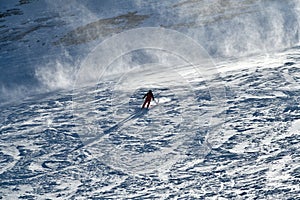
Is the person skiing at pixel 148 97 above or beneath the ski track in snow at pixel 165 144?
above

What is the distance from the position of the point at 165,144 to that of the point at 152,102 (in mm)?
3694

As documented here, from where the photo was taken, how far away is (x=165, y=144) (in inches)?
781

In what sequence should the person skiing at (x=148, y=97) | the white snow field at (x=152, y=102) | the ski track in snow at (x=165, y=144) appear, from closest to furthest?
the ski track in snow at (x=165, y=144)
the white snow field at (x=152, y=102)
the person skiing at (x=148, y=97)

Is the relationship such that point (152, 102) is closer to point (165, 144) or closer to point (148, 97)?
point (148, 97)

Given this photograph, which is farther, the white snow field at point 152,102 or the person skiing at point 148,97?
the person skiing at point 148,97

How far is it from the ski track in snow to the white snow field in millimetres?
40

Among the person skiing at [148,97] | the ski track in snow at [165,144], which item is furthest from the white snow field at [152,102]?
the person skiing at [148,97]

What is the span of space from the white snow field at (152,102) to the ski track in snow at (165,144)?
0.13ft

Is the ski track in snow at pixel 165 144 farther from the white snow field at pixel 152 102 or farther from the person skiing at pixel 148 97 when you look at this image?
the person skiing at pixel 148 97

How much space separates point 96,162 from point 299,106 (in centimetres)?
805

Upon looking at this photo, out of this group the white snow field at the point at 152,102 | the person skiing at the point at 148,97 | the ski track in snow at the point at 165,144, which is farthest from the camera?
the person skiing at the point at 148,97

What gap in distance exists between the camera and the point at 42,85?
85.5 ft

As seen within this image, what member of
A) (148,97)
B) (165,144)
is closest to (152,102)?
(148,97)

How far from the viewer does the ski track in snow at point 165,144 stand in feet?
57.0
